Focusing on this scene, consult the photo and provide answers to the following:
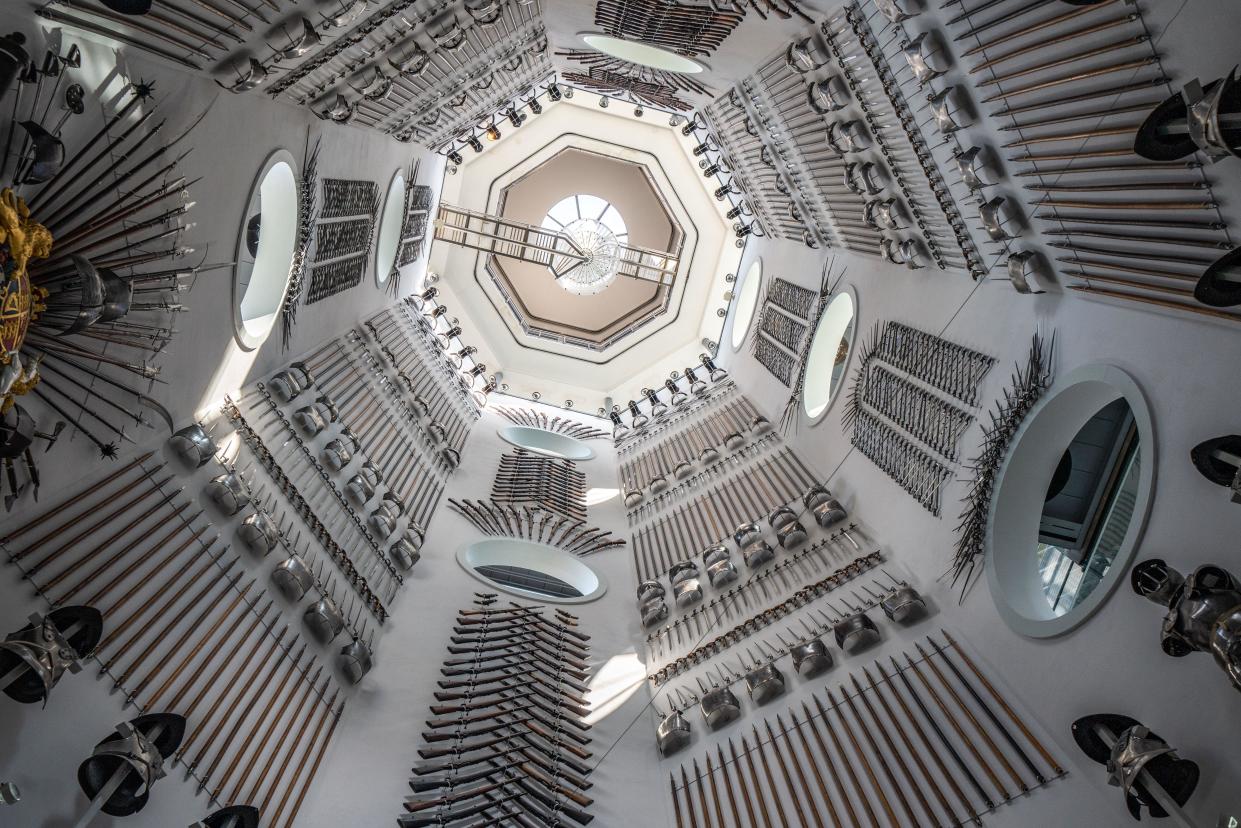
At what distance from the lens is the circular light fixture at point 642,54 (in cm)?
1142

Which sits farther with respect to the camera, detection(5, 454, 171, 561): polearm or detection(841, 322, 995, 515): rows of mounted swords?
detection(841, 322, 995, 515): rows of mounted swords

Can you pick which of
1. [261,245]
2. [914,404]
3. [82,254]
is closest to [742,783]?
[914,404]

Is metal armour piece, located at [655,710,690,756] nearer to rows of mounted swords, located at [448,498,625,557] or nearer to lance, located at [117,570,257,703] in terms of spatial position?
lance, located at [117,570,257,703]

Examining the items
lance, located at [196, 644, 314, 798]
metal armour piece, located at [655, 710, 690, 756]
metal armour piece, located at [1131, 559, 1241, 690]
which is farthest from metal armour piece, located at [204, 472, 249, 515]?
metal armour piece, located at [1131, 559, 1241, 690]

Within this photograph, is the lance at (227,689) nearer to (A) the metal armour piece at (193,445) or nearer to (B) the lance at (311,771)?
(B) the lance at (311,771)

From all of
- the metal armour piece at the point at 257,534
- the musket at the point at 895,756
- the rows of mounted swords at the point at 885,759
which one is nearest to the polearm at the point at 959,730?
the rows of mounted swords at the point at 885,759

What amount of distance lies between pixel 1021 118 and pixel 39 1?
590 centimetres

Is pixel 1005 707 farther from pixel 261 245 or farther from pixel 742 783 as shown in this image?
pixel 261 245

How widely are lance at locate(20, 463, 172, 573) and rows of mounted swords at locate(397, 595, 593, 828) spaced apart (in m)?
2.80

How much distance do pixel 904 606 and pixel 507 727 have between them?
138 inches

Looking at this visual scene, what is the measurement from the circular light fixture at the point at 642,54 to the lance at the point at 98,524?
816 centimetres

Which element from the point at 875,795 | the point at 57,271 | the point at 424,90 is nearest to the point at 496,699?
the point at 875,795

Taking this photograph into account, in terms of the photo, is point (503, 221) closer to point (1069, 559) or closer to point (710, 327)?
point (710, 327)

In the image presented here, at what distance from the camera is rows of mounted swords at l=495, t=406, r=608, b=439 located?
17.6 m
